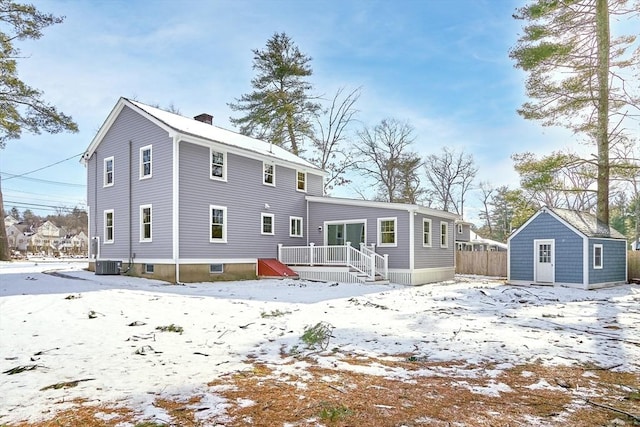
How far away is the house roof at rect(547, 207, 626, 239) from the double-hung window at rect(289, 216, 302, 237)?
11087mm

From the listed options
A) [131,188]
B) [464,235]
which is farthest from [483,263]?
[131,188]

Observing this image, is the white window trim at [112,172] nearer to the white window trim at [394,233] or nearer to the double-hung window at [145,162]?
the double-hung window at [145,162]

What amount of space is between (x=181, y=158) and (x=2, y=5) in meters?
16.0

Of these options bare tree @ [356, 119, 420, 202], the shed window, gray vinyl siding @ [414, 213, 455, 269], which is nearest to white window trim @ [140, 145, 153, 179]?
gray vinyl siding @ [414, 213, 455, 269]

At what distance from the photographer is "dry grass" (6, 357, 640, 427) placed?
3102 mm

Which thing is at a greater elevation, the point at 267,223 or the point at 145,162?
the point at 145,162

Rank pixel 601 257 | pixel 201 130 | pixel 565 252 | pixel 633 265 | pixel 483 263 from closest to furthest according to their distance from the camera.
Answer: pixel 565 252 < pixel 601 257 < pixel 201 130 < pixel 633 265 < pixel 483 263

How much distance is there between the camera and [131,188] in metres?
15.6

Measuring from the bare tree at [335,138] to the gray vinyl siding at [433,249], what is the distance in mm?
12578

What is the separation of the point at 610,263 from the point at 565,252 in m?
3.00

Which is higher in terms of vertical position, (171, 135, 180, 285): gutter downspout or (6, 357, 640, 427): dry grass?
(171, 135, 180, 285): gutter downspout

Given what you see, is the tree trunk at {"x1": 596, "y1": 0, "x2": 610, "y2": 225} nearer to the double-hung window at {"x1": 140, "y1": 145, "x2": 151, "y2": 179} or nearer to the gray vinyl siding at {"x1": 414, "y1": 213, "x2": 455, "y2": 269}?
the gray vinyl siding at {"x1": 414, "y1": 213, "x2": 455, "y2": 269}

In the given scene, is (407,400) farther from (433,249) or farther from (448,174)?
(448,174)

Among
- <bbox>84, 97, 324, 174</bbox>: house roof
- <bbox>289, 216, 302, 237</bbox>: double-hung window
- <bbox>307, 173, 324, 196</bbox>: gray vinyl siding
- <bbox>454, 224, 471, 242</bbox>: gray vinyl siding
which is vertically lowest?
<bbox>454, 224, 471, 242</bbox>: gray vinyl siding
